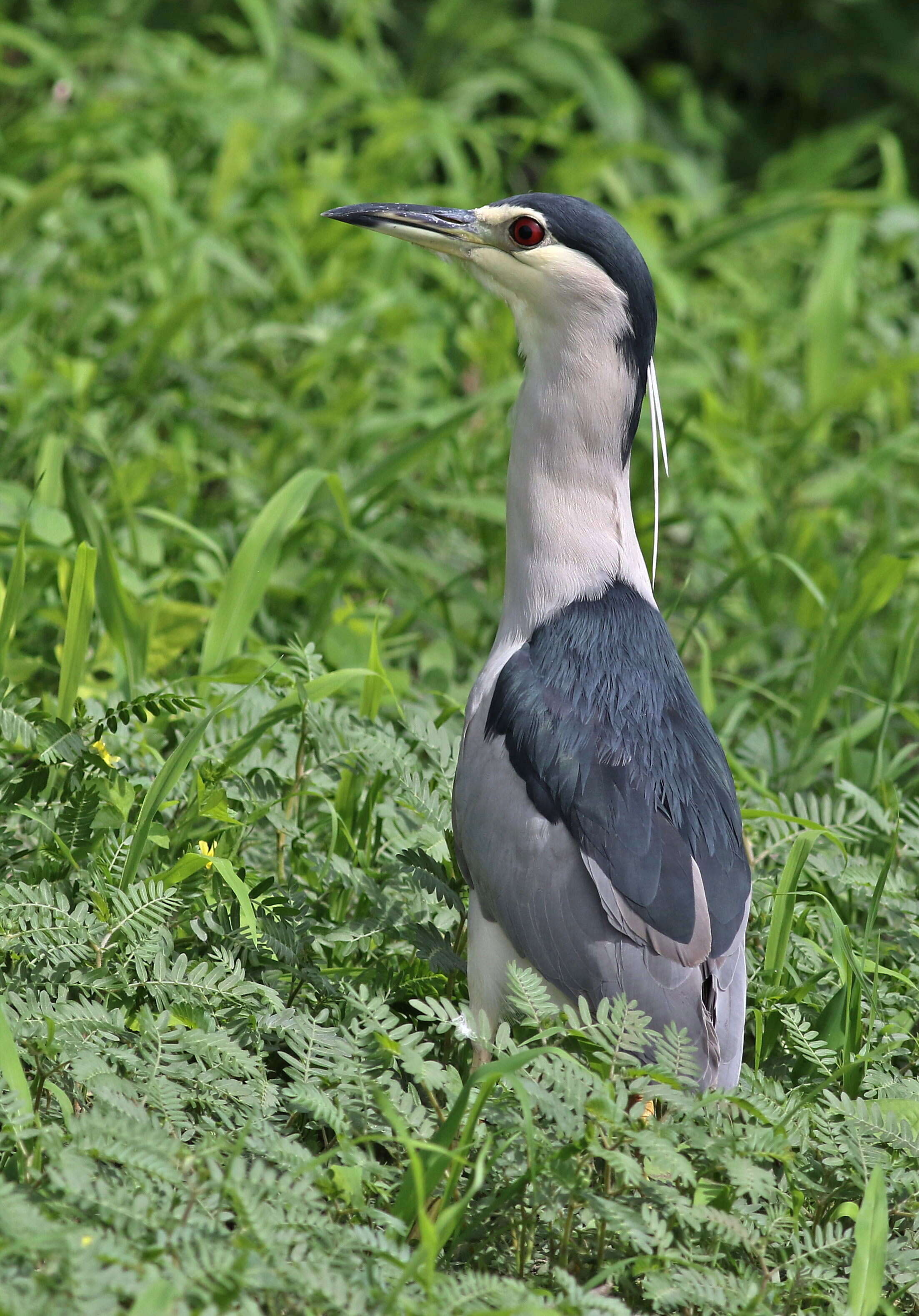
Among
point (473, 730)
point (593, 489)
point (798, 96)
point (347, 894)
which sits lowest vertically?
point (347, 894)

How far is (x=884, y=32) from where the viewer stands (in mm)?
6707

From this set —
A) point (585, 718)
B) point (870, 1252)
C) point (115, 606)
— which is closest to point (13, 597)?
point (115, 606)

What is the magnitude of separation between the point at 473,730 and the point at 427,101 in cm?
458

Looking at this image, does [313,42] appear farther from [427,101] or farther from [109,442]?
[109,442]

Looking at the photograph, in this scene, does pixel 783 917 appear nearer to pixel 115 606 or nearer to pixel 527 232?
Answer: pixel 527 232

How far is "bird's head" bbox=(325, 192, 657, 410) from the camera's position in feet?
8.79

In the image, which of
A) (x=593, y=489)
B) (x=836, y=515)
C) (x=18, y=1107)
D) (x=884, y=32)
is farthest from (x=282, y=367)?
(x=884, y=32)

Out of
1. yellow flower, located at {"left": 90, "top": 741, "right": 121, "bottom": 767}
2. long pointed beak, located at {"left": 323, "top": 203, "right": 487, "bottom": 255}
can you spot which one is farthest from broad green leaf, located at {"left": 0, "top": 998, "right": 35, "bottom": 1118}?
long pointed beak, located at {"left": 323, "top": 203, "right": 487, "bottom": 255}

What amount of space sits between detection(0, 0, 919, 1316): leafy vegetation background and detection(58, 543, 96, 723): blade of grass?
0.4 inches

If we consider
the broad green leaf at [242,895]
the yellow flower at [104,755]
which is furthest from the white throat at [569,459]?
the yellow flower at [104,755]

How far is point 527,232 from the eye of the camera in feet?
9.11

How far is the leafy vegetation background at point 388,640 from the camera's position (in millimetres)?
2014

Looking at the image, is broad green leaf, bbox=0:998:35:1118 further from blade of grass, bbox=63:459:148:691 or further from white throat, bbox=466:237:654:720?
blade of grass, bbox=63:459:148:691

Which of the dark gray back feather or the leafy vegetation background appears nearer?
the leafy vegetation background
